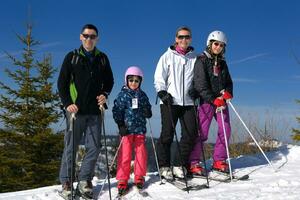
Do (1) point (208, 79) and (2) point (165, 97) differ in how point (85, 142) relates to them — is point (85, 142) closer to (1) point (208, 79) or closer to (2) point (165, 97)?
(2) point (165, 97)

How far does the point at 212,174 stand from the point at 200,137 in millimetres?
679

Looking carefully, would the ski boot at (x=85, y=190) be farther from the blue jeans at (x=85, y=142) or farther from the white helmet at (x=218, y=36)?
the white helmet at (x=218, y=36)

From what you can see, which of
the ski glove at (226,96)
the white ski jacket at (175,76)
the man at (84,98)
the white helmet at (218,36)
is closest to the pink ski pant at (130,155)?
the man at (84,98)

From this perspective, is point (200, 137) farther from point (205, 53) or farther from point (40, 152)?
point (40, 152)

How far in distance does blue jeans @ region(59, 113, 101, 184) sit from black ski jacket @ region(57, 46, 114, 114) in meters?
0.16

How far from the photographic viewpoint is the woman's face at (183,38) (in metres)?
5.96

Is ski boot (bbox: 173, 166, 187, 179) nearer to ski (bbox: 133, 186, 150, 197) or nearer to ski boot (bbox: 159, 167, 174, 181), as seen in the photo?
ski boot (bbox: 159, 167, 174, 181)

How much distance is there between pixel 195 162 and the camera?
240 inches

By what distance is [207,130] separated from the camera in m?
6.06

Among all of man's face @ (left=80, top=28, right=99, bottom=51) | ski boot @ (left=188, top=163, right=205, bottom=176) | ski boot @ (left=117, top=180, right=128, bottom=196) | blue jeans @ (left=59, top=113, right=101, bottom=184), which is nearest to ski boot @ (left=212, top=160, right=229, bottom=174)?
ski boot @ (left=188, top=163, right=205, bottom=176)

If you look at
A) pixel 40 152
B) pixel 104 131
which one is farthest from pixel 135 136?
pixel 40 152

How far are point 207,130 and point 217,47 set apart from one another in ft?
4.54

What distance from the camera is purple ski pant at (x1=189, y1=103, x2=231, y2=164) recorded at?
6035 mm

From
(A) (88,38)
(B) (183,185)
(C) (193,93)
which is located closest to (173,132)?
(C) (193,93)
